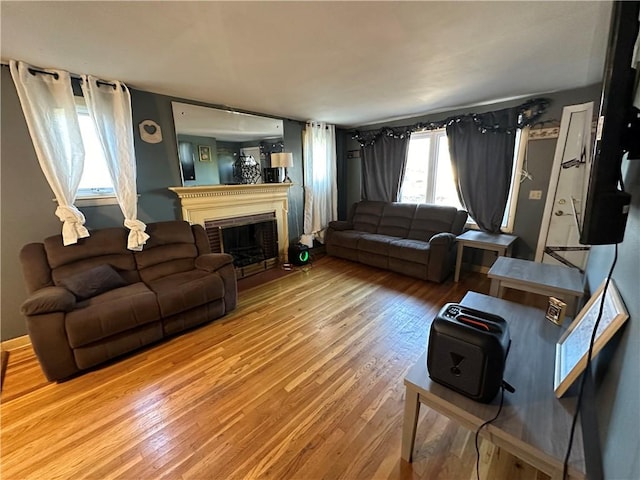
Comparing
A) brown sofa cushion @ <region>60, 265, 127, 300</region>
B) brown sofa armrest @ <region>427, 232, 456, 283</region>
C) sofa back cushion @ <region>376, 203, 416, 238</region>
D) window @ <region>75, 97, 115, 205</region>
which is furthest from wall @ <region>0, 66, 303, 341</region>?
brown sofa armrest @ <region>427, 232, 456, 283</region>

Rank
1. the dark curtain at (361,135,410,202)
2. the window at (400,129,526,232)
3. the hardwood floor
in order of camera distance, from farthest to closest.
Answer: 1. the dark curtain at (361,135,410,202)
2. the window at (400,129,526,232)
3. the hardwood floor

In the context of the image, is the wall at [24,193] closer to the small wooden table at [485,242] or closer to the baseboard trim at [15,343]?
the baseboard trim at [15,343]

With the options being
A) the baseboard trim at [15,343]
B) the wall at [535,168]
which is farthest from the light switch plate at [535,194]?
the baseboard trim at [15,343]

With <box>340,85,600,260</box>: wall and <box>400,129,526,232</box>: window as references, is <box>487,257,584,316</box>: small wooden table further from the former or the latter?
<box>400,129,526,232</box>: window

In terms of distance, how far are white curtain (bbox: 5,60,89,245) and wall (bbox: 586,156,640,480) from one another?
3358mm

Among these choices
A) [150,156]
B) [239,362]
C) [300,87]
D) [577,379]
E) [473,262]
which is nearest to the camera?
[577,379]

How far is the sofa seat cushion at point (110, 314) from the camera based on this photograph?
6.09ft

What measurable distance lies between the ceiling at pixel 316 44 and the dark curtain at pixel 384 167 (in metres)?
1.60

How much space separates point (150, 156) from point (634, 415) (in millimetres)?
3687

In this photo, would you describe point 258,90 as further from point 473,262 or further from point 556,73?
point 473,262

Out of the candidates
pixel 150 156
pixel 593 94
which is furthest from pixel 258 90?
pixel 593 94

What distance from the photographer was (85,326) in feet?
6.11

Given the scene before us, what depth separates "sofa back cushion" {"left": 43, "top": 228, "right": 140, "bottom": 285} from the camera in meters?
2.22

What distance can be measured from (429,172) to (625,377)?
3869mm
